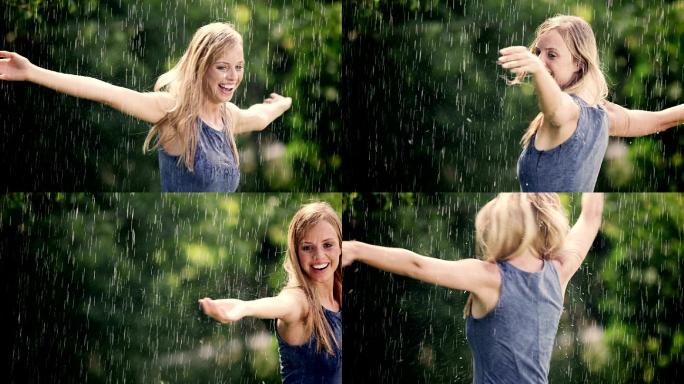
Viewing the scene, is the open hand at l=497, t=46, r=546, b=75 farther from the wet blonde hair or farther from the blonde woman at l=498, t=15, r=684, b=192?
the wet blonde hair

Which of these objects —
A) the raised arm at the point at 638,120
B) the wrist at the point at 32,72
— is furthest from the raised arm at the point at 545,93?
the wrist at the point at 32,72

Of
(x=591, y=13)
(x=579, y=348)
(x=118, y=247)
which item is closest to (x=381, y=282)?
(x=579, y=348)

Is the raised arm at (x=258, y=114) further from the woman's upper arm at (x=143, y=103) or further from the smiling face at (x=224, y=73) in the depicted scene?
the woman's upper arm at (x=143, y=103)

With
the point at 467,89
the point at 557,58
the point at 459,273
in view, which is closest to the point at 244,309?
the point at 459,273

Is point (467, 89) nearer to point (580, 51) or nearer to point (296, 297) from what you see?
point (580, 51)

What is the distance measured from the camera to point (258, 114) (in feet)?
14.3

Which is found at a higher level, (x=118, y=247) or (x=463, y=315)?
(x=118, y=247)

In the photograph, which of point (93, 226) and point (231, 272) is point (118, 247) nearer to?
point (93, 226)

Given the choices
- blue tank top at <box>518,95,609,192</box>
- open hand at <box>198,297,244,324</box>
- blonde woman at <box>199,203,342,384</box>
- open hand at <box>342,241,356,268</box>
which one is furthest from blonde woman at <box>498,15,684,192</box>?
open hand at <box>198,297,244,324</box>

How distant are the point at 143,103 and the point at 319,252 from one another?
1.13m

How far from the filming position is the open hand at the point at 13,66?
14.3 feet

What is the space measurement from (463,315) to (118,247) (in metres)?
1.72

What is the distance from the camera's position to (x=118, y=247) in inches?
170

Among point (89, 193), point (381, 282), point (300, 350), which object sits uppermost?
point (89, 193)
